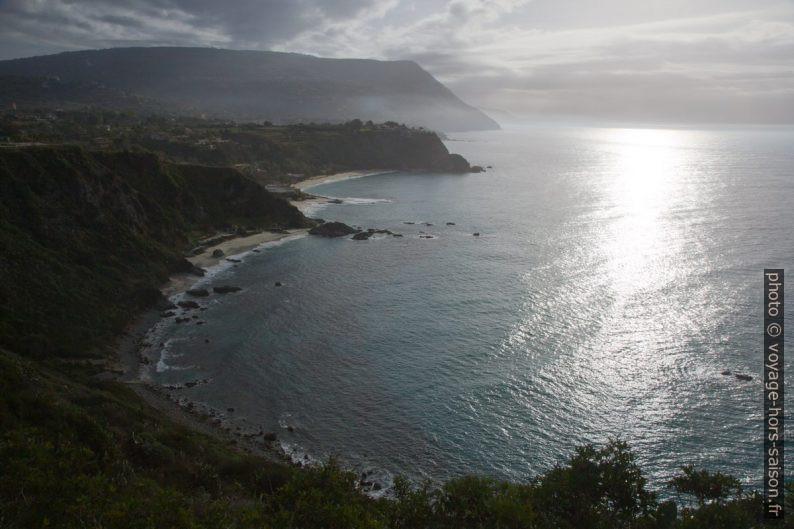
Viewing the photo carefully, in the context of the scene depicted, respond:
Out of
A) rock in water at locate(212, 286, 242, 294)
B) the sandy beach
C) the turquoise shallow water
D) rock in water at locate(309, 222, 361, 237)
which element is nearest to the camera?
the turquoise shallow water

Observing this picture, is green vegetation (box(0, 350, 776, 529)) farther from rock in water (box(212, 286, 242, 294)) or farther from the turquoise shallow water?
rock in water (box(212, 286, 242, 294))

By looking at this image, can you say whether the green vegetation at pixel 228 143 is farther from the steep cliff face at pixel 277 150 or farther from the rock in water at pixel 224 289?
the rock in water at pixel 224 289

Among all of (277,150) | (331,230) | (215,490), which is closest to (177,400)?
(215,490)

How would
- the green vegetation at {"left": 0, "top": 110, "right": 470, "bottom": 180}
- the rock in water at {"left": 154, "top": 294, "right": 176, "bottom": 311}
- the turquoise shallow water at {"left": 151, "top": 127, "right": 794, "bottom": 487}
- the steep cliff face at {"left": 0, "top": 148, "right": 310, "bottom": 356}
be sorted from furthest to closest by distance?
the green vegetation at {"left": 0, "top": 110, "right": 470, "bottom": 180} < the rock in water at {"left": 154, "top": 294, "right": 176, "bottom": 311} < the steep cliff face at {"left": 0, "top": 148, "right": 310, "bottom": 356} < the turquoise shallow water at {"left": 151, "top": 127, "right": 794, "bottom": 487}

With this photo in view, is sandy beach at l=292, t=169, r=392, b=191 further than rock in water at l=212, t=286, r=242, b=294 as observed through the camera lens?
Yes

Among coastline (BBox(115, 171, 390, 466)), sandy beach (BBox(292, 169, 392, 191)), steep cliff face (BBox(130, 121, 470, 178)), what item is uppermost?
steep cliff face (BBox(130, 121, 470, 178))

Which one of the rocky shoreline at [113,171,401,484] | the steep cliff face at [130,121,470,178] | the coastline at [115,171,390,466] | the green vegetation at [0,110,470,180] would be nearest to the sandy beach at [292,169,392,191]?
Answer: the green vegetation at [0,110,470,180]

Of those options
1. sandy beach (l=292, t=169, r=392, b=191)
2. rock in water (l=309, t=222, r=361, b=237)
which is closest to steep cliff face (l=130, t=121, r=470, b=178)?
sandy beach (l=292, t=169, r=392, b=191)

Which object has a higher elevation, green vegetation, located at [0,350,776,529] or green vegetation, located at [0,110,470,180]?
green vegetation, located at [0,110,470,180]
